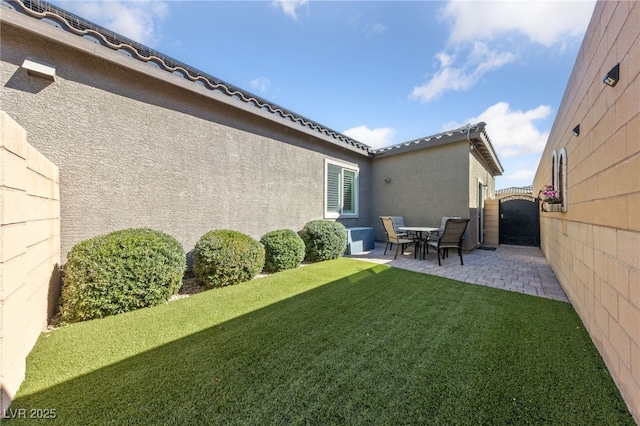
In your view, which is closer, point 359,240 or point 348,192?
point 359,240

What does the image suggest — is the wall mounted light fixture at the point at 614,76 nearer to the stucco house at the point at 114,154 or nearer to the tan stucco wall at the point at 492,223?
the stucco house at the point at 114,154

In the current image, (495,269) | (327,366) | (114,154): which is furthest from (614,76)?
(114,154)

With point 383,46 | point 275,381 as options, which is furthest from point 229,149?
point 383,46

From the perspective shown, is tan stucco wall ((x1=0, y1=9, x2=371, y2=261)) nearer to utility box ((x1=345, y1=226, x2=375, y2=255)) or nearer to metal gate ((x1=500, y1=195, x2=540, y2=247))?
utility box ((x1=345, y1=226, x2=375, y2=255))

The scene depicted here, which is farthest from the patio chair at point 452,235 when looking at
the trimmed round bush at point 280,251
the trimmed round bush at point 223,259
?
the trimmed round bush at point 223,259

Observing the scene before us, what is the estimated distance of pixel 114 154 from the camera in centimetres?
420

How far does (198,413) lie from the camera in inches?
68.5

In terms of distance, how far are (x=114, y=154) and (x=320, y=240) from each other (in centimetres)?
502

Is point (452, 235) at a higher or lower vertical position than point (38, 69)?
lower

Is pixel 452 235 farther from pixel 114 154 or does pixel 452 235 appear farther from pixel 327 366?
pixel 114 154

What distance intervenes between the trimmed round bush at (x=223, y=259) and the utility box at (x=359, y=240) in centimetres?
403

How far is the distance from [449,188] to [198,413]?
357 inches

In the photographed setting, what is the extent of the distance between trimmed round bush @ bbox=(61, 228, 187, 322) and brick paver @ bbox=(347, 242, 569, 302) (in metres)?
5.27

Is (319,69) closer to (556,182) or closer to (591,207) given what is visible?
(556,182)
